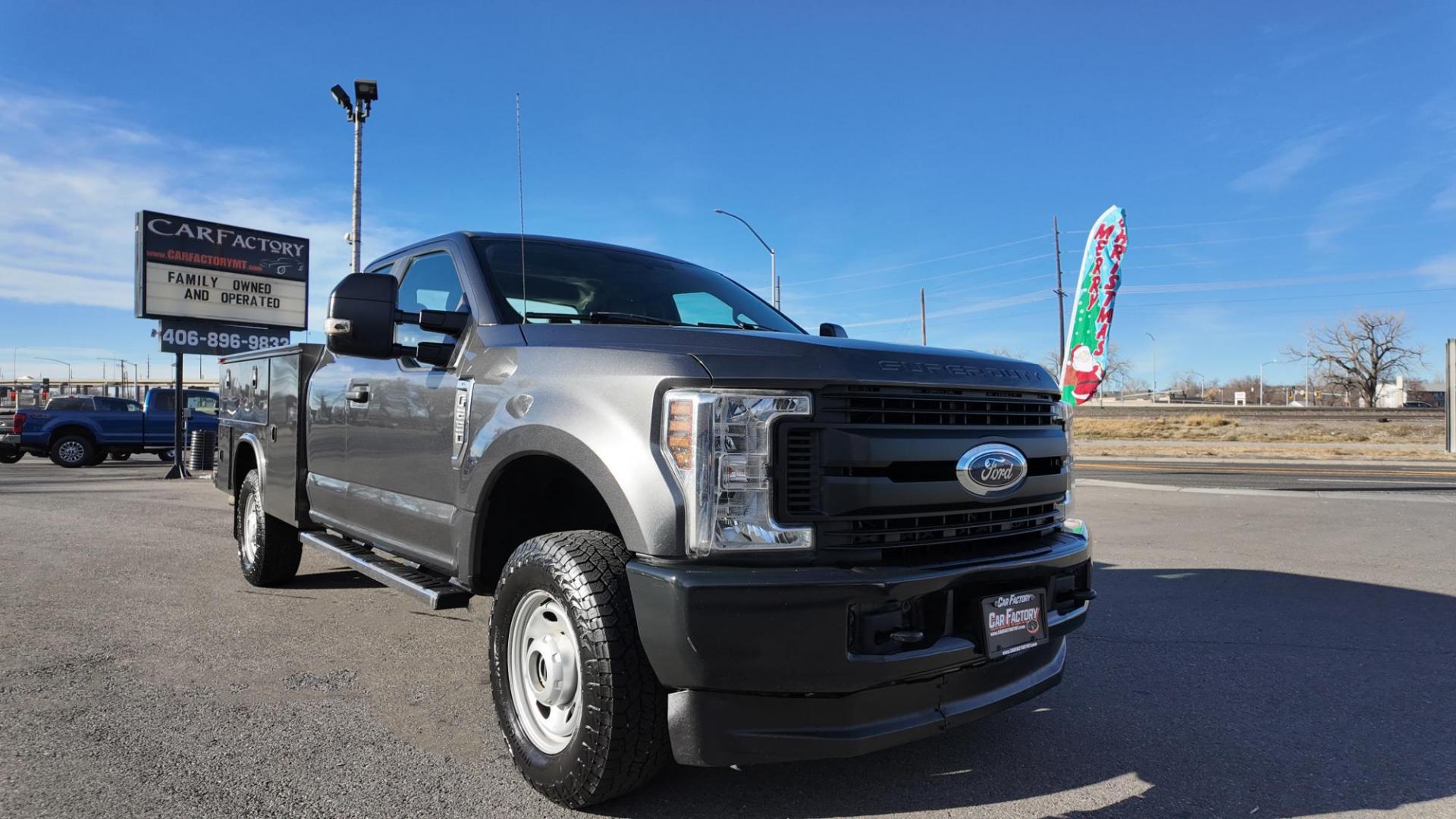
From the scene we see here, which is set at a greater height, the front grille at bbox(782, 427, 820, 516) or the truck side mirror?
the truck side mirror

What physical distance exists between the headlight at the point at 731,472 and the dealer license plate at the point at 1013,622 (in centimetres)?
63

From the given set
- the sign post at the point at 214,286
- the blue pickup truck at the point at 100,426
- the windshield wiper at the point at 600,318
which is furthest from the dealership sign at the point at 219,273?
the windshield wiper at the point at 600,318

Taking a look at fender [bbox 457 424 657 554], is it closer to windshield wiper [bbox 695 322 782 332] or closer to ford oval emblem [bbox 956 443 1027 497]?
ford oval emblem [bbox 956 443 1027 497]

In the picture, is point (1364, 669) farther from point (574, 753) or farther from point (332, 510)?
point (332, 510)

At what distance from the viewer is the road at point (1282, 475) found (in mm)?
13727

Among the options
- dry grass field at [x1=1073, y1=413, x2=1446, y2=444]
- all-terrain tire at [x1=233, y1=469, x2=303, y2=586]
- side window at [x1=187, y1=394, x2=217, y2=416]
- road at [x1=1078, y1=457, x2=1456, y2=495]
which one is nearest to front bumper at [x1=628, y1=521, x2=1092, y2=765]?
all-terrain tire at [x1=233, y1=469, x2=303, y2=586]

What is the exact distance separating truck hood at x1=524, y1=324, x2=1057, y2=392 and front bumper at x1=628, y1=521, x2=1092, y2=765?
0.54 m

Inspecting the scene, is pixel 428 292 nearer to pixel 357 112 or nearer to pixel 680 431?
pixel 680 431

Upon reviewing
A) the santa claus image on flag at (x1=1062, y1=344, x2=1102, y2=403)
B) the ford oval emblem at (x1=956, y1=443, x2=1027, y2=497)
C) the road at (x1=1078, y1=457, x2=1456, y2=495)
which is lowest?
the road at (x1=1078, y1=457, x2=1456, y2=495)

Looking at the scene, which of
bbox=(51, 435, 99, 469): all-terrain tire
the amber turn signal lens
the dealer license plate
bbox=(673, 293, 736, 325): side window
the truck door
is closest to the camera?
the amber turn signal lens

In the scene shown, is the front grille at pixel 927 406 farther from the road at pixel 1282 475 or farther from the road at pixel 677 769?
the road at pixel 1282 475

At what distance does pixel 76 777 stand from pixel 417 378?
1.76 metres

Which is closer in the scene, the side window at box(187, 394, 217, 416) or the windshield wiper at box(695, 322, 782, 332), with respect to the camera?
the windshield wiper at box(695, 322, 782, 332)

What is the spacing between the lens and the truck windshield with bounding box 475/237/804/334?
368 centimetres
